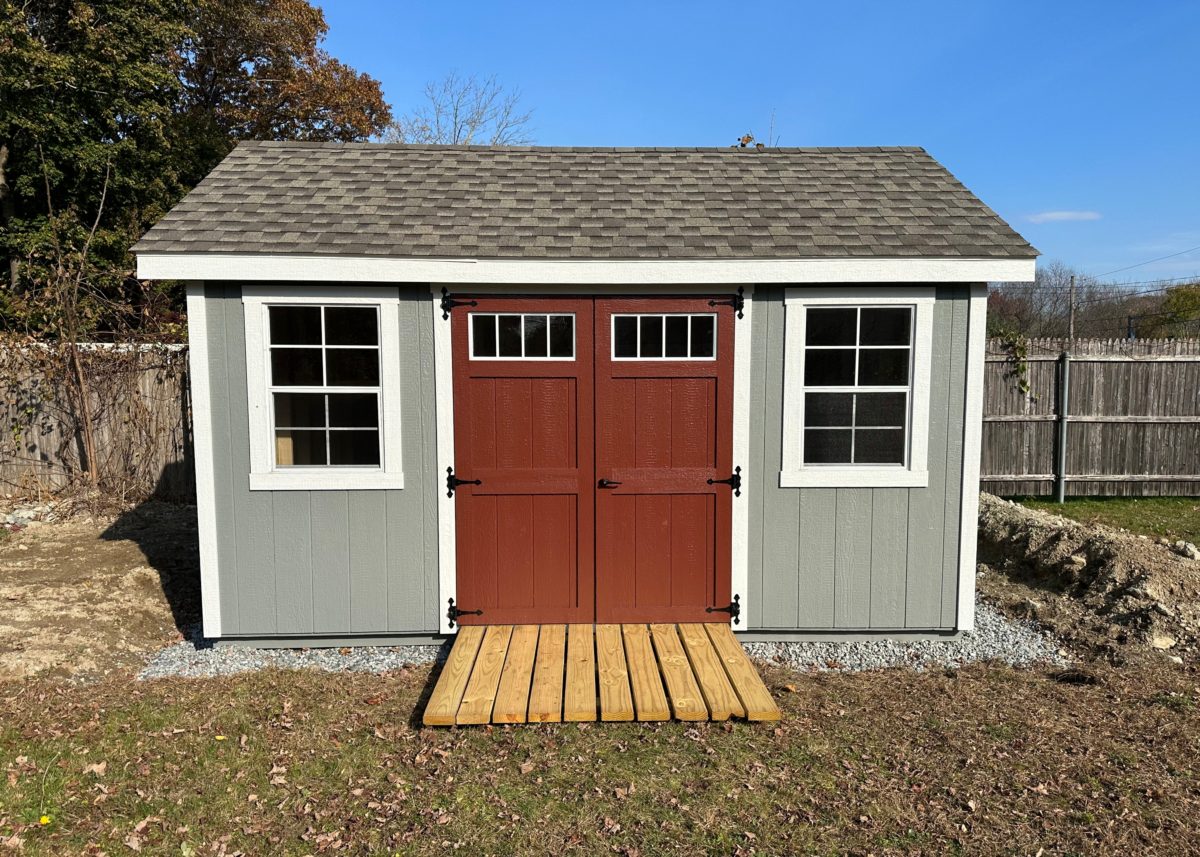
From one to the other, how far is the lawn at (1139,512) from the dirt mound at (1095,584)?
5.22 ft

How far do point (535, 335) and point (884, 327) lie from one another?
2377 millimetres

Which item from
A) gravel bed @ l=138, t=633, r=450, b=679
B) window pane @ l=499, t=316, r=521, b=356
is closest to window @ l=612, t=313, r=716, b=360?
window pane @ l=499, t=316, r=521, b=356

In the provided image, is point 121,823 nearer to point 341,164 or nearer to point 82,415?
point 341,164

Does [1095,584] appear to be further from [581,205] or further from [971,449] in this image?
[581,205]

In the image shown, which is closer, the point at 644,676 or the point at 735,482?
the point at 644,676

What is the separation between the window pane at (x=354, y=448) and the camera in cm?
496

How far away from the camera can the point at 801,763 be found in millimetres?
3615

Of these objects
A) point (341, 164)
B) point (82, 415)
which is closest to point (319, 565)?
point (341, 164)

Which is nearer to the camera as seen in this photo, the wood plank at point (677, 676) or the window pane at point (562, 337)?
the wood plank at point (677, 676)

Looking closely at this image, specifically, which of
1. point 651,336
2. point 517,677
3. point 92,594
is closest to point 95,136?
point 92,594

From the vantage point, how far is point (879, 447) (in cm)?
505

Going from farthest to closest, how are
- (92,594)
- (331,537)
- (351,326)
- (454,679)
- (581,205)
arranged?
(92,594) → (581,205) → (331,537) → (351,326) → (454,679)

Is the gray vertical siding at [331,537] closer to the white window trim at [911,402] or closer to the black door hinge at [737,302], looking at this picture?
the black door hinge at [737,302]

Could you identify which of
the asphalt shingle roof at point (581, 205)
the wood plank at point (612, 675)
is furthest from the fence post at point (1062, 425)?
the wood plank at point (612, 675)
